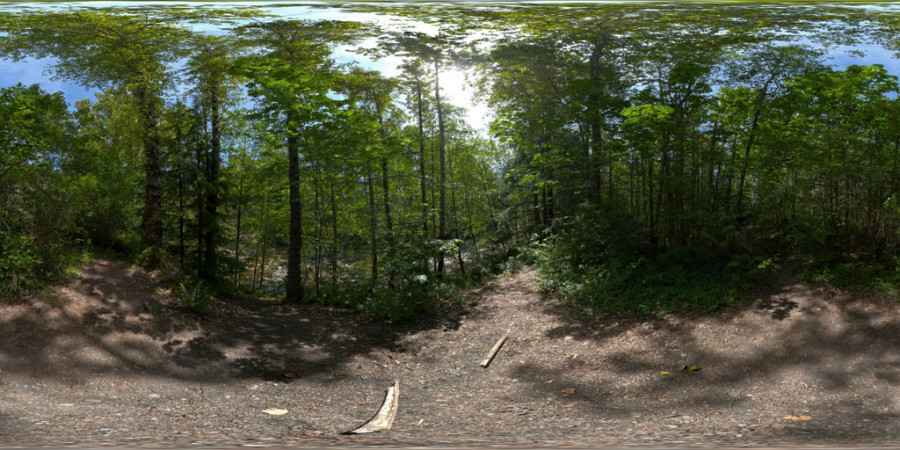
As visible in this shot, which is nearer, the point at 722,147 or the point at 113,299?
the point at 113,299

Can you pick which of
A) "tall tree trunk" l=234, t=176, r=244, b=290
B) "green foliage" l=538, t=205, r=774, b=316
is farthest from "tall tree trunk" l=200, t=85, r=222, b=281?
"green foliage" l=538, t=205, r=774, b=316

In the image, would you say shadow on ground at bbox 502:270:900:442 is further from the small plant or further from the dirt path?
the small plant

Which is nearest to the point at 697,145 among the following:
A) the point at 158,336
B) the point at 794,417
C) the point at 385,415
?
the point at 794,417

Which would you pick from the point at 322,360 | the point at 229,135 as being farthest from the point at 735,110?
the point at 229,135

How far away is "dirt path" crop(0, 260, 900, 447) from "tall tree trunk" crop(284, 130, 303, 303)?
426 millimetres

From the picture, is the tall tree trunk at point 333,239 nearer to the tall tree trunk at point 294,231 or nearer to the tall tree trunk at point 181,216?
the tall tree trunk at point 294,231

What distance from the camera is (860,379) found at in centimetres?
374

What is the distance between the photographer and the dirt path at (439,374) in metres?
2.37

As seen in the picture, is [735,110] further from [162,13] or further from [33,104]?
[33,104]

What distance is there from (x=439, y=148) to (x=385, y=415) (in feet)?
21.0

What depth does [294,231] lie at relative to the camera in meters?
6.52

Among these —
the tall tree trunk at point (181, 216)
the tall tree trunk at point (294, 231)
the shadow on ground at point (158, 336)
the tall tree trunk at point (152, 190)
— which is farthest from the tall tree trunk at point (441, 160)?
the tall tree trunk at point (181, 216)

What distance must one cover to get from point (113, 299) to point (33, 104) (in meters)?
2.77

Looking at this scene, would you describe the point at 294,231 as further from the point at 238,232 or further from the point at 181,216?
the point at 238,232
